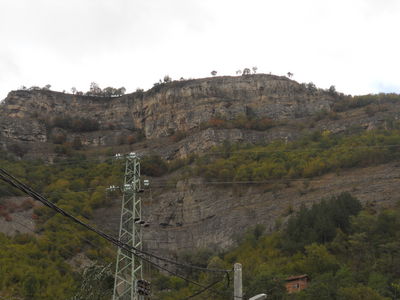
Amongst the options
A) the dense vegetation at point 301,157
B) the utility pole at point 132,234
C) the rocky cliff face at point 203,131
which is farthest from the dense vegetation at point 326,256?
the utility pole at point 132,234

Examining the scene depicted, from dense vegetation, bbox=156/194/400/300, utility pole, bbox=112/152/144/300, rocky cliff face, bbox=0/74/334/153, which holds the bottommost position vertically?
dense vegetation, bbox=156/194/400/300

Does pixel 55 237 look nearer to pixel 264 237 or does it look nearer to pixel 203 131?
pixel 264 237

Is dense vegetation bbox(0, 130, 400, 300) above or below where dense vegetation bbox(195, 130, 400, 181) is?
below

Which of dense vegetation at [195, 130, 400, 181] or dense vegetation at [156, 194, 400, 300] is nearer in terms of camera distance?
dense vegetation at [156, 194, 400, 300]

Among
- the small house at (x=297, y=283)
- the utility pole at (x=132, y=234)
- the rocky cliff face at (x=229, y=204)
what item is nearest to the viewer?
the utility pole at (x=132, y=234)

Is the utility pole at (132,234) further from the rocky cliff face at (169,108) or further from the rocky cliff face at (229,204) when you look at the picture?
the rocky cliff face at (169,108)

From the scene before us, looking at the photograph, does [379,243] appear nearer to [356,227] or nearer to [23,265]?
[356,227]

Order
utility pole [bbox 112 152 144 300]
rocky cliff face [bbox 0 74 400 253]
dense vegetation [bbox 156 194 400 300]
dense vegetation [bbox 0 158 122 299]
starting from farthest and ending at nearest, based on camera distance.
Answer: rocky cliff face [bbox 0 74 400 253]
dense vegetation [bbox 0 158 122 299]
dense vegetation [bbox 156 194 400 300]
utility pole [bbox 112 152 144 300]

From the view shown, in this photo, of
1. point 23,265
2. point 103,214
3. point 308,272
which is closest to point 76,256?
point 23,265

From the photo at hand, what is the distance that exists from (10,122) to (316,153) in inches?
1860

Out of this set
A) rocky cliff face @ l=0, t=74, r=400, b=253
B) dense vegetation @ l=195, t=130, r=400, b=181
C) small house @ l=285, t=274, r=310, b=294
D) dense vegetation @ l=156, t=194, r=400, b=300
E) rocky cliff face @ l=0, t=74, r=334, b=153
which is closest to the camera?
dense vegetation @ l=156, t=194, r=400, b=300

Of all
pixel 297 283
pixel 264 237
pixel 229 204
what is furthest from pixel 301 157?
pixel 297 283

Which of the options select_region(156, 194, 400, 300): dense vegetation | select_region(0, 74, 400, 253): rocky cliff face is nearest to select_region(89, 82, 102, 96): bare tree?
select_region(0, 74, 400, 253): rocky cliff face

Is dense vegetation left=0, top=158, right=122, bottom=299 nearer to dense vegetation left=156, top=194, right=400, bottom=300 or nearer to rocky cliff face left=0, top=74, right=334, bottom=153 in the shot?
dense vegetation left=156, top=194, right=400, bottom=300
